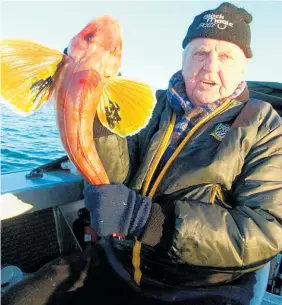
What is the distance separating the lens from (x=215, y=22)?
221 centimetres

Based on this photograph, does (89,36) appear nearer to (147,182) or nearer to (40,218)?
(147,182)

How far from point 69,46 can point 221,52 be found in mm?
1026

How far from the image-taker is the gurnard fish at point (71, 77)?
1612 millimetres

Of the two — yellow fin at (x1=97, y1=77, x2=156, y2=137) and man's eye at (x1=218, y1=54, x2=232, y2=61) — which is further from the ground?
man's eye at (x1=218, y1=54, x2=232, y2=61)

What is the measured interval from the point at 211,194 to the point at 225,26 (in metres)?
1.12

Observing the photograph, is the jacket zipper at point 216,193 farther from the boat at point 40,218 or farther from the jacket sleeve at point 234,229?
the boat at point 40,218

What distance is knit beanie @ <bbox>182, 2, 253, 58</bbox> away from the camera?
217 cm

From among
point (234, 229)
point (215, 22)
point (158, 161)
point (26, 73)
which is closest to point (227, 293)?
point (234, 229)

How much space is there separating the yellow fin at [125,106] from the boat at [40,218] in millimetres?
1203

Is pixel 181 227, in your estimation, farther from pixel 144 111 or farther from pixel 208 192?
pixel 144 111

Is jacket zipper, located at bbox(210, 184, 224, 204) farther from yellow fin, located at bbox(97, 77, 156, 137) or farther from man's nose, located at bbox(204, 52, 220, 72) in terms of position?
man's nose, located at bbox(204, 52, 220, 72)

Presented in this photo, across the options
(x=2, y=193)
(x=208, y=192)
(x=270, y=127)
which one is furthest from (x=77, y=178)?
(x=270, y=127)

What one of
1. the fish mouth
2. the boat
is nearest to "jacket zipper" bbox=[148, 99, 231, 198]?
the fish mouth

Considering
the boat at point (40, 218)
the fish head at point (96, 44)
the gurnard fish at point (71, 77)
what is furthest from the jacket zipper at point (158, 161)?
the boat at point (40, 218)
